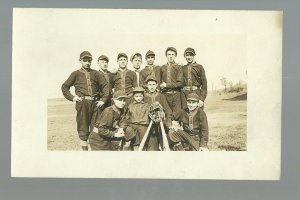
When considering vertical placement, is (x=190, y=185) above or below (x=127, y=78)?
below

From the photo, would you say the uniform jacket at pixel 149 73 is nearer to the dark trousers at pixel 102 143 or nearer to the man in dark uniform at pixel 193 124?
the man in dark uniform at pixel 193 124

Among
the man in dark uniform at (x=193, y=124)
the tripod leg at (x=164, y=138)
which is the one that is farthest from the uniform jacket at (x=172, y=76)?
the tripod leg at (x=164, y=138)

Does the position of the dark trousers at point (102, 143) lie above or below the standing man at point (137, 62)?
below

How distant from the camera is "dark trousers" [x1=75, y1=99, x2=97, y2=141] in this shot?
2223mm

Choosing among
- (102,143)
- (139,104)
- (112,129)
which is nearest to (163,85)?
(139,104)

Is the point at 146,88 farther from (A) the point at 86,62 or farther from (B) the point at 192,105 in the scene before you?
(A) the point at 86,62

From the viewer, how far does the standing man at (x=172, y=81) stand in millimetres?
2227

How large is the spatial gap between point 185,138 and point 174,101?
23 centimetres

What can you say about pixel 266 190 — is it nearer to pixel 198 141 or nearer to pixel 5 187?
pixel 198 141

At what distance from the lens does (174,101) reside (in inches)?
87.7

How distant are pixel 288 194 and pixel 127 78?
1156mm

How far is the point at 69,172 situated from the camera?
7.23 feet
